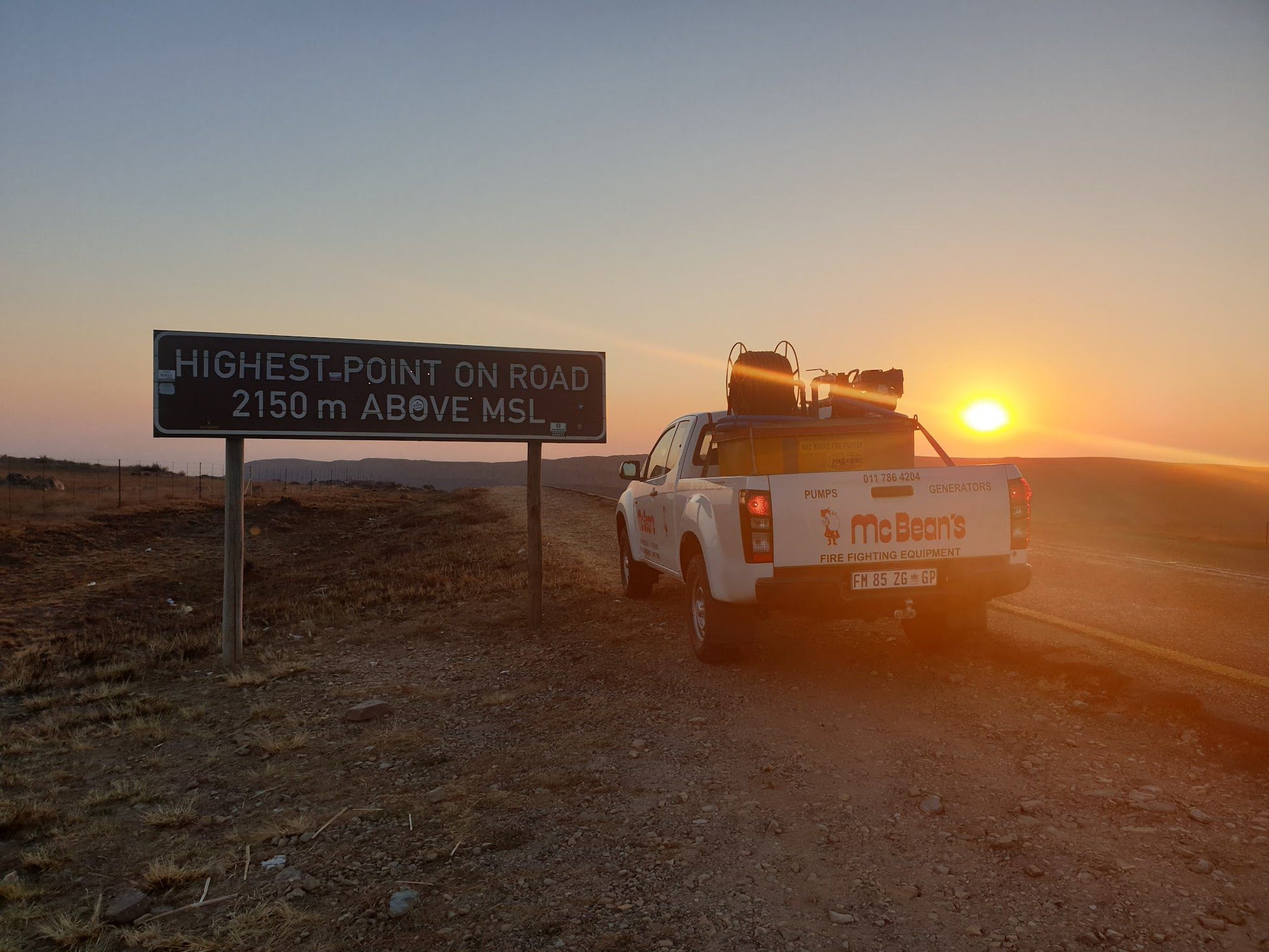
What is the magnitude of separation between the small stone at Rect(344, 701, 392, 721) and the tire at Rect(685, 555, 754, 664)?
2.61 metres

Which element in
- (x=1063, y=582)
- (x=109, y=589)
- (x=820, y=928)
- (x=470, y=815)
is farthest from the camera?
(x=109, y=589)

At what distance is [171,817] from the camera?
16.2 ft

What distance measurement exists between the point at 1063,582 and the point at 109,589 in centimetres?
1854

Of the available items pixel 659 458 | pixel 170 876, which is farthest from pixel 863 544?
pixel 170 876

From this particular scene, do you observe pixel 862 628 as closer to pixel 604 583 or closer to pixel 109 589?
pixel 604 583

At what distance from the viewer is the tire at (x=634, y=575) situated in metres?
10.2

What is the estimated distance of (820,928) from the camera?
3225 mm

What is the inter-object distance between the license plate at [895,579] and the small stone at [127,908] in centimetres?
455

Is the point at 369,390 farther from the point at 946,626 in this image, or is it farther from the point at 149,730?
the point at 946,626

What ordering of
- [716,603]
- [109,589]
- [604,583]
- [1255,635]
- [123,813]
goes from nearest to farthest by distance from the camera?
[123,813]
[716,603]
[1255,635]
[604,583]
[109,589]

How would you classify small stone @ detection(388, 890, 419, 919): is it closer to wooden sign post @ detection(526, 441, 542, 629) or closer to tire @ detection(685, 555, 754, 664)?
tire @ detection(685, 555, 754, 664)

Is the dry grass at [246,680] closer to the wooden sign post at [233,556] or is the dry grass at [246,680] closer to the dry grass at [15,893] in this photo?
the wooden sign post at [233,556]

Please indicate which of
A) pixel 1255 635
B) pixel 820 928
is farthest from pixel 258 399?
pixel 1255 635

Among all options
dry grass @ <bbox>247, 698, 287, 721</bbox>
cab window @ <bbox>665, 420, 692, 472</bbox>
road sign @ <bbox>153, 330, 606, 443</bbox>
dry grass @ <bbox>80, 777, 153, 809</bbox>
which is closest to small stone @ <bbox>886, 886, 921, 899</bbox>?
dry grass @ <bbox>80, 777, 153, 809</bbox>
